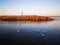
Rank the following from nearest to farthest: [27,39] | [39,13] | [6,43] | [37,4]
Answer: [6,43], [27,39], [37,4], [39,13]

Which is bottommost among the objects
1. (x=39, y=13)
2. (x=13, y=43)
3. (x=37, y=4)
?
(x=13, y=43)

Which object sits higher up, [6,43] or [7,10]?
[7,10]

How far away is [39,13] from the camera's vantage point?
17.5 feet

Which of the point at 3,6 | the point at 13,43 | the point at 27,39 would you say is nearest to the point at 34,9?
the point at 3,6

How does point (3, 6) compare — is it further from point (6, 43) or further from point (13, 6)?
point (6, 43)

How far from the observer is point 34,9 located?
506cm

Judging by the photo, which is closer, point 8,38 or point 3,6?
point 8,38

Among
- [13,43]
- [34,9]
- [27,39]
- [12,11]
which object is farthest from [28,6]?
[13,43]

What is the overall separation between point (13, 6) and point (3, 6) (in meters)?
0.41

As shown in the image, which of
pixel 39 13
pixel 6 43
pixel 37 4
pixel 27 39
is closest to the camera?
pixel 6 43

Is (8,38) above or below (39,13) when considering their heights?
below

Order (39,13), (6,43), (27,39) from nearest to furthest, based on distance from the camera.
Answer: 1. (6,43)
2. (27,39)
3. (39,13)

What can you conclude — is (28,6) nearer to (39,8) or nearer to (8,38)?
(39,8)

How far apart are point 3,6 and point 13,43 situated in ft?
6.45
